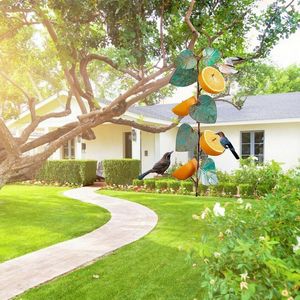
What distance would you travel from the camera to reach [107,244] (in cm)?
877

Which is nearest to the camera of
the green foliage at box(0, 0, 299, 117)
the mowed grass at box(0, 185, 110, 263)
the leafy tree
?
the leafy tree

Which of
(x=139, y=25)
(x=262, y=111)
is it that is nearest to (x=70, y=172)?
(x=262, y=111)

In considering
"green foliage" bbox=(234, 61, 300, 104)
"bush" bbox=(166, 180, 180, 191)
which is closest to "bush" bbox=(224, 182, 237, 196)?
"bush" bbox=(166, 180, 180, 191)

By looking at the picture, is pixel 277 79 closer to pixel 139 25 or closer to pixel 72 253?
pixel 72 253

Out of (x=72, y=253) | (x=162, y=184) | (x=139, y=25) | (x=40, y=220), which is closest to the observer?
(x=139, y=25)

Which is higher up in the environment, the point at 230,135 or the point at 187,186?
the point at 230,135

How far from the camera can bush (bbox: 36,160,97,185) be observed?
20625 millimetres

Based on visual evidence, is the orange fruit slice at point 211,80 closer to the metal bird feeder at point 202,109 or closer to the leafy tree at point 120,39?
the metal bird feeder at point 202,109

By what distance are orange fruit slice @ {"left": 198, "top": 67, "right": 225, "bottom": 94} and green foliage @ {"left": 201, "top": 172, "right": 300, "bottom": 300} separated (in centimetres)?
101

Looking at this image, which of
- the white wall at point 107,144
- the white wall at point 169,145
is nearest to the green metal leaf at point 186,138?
the white wall at point 169,145

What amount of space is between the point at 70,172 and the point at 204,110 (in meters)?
20.6

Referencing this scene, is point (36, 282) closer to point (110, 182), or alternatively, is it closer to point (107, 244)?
point (107, 244)

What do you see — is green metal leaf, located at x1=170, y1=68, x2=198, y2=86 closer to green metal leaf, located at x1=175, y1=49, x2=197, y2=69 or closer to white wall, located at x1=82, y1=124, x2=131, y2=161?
green metal leaf, located at x1=175, y1=49, x2=197, y2=69

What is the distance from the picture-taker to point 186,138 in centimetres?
102
